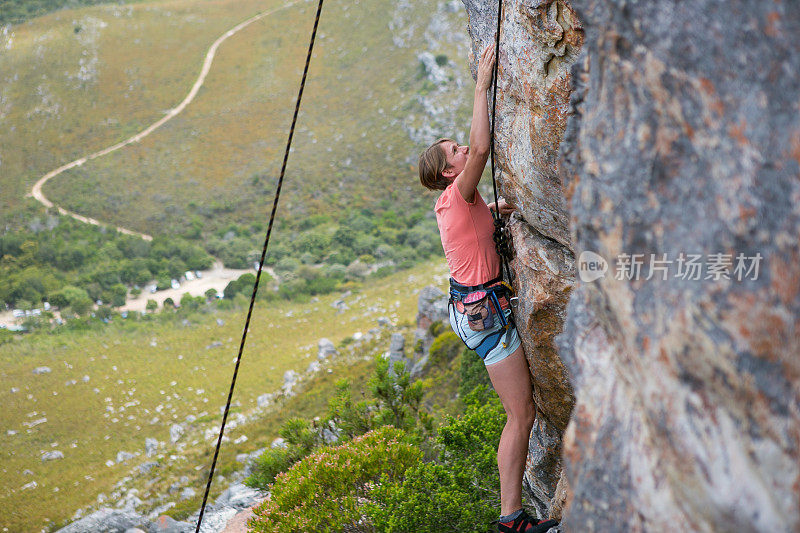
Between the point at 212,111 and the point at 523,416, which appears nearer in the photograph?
the point at 523,416

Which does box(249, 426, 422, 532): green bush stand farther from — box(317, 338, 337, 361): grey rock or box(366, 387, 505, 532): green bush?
box(317, 338, 337, 361): grey rock

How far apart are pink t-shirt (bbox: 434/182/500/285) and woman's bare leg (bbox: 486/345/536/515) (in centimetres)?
65

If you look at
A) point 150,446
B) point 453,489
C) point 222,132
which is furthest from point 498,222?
point 222,132

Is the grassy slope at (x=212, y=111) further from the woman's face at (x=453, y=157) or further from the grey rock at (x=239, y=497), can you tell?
the woman's face at (x=453, y=157)

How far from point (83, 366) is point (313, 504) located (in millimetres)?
20553

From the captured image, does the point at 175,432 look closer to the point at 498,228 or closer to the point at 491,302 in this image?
the point at 491,302

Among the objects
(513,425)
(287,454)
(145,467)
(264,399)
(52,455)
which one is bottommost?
(264,399)

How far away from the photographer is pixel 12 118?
51875mm

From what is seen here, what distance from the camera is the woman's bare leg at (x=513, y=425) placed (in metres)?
3.91

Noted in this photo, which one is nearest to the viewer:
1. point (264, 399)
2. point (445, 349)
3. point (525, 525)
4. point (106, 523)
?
point (525, 525)

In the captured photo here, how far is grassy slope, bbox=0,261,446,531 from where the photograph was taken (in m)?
14.9

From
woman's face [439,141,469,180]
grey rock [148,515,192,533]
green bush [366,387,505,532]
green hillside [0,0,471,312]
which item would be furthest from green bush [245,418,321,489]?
green hillside [0,0,471,312]

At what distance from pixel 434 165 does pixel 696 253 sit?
7.90ft

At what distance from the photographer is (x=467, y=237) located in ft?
13.2
